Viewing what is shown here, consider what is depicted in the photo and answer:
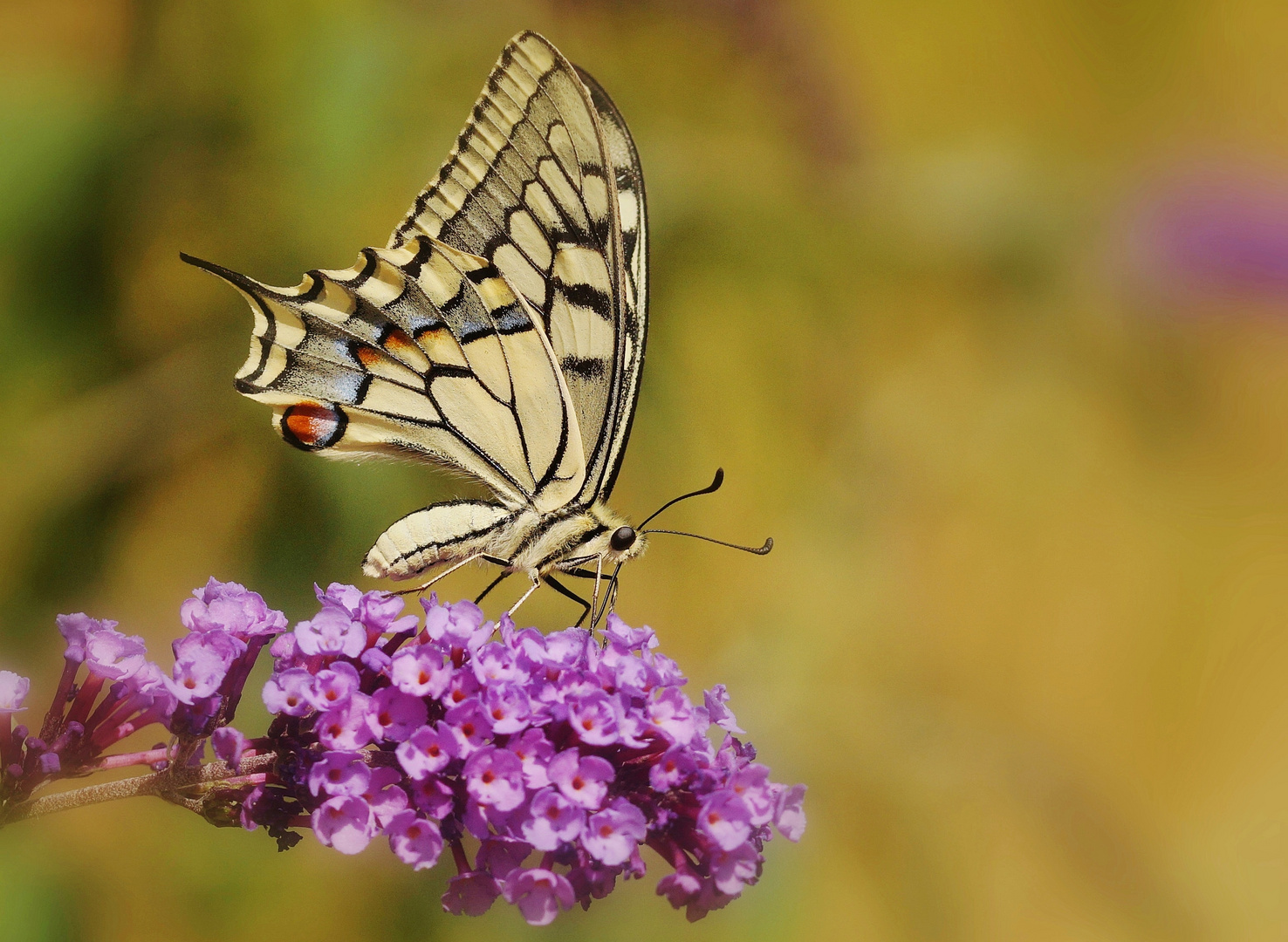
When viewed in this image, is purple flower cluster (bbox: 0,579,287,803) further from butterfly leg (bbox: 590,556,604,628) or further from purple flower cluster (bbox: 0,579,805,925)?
butterfly leg (bbox: 590,556,604,628)

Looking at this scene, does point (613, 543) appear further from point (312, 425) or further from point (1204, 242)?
point (1204, 242)

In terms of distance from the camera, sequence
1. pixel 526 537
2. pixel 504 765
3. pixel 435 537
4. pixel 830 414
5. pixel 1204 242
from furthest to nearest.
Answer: pixel 1204 242, pixel 830 414, pixel 526 537, pixel 435 537, pixel 504 765

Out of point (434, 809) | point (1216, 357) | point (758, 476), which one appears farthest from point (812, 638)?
point (434, 809)

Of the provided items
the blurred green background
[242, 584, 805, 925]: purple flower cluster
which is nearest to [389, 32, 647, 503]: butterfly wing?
[242, 584, 805, 925]: purple flower cluster

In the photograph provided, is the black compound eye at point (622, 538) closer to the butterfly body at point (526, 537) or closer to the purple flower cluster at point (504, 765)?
Answer: the butterfly body at point (526, 537)

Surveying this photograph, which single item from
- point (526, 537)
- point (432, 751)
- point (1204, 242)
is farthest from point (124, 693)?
point (1204, 242)

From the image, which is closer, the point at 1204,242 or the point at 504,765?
the point at 504,765
